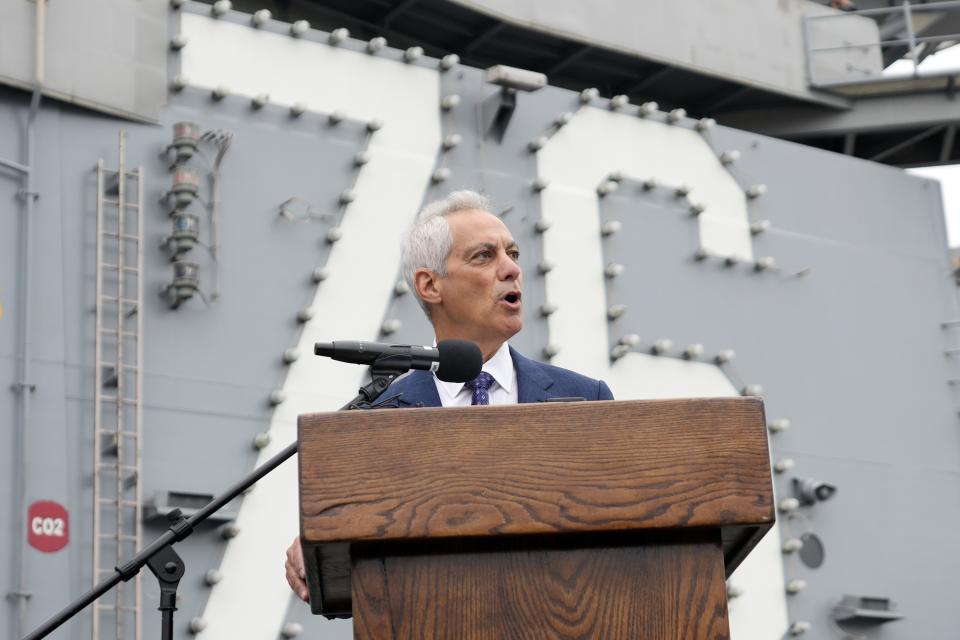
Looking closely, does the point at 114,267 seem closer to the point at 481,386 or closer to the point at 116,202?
the point at 116,202

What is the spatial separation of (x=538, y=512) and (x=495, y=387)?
1574mm

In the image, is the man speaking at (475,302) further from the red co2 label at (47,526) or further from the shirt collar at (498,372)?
the red co2 label at (47,526)

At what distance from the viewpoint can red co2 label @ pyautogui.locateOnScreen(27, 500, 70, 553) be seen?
7.17 m

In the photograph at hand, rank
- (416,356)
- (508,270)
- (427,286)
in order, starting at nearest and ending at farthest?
1. (416,356)
2. (508,270)
3. (427,286)

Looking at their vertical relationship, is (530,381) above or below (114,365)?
below

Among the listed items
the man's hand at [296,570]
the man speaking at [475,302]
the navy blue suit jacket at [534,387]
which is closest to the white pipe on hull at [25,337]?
the man speaking at [475,302]

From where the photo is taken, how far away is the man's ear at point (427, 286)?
3721 millimetres

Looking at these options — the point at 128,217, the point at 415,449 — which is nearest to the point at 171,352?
the point at 128,217

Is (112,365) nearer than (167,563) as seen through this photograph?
No

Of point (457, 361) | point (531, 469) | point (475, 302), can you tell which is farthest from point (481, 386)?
point (531, 469)

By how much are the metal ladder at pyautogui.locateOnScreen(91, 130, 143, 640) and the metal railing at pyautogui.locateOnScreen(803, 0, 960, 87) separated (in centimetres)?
653

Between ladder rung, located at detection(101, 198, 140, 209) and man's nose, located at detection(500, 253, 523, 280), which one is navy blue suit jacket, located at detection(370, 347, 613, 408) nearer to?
man's nose, located at detection(500, 253, 523, 280)

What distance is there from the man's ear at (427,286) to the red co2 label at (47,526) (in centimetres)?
414

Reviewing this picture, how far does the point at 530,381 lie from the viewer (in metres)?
3.42
